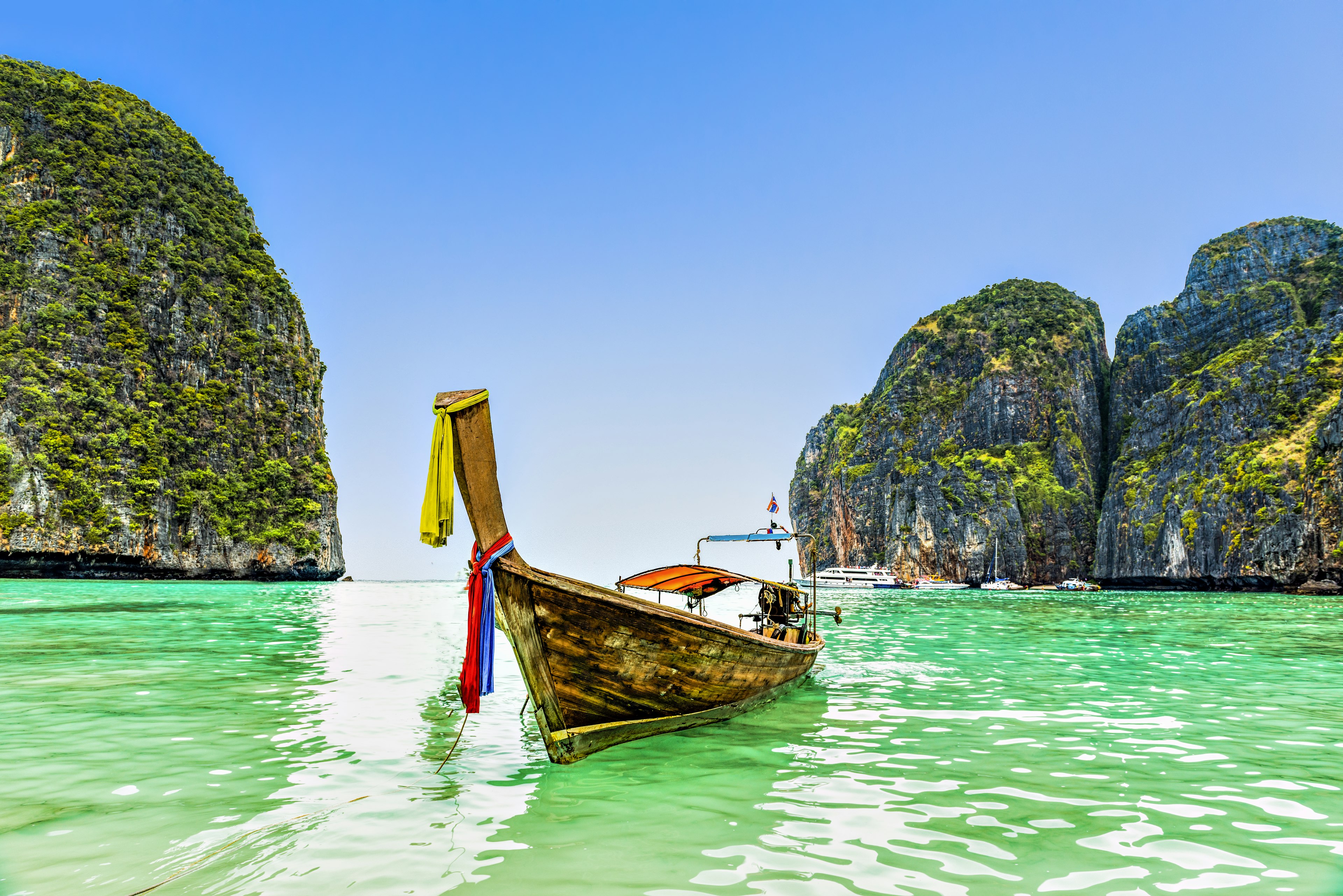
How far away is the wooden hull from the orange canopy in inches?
158

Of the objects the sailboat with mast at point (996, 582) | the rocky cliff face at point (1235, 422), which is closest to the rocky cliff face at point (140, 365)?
the sailboat with mast at point (996, 582)

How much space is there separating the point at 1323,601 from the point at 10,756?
60832 mm

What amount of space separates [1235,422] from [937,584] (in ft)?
121

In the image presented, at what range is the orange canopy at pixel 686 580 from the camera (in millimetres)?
13141

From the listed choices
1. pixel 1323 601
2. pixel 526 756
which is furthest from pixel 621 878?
pixel 1323 601

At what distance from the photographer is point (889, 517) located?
→ 114 meters

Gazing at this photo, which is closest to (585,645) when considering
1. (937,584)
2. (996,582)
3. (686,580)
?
(686,580)

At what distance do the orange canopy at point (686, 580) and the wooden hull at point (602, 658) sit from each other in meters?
4.02

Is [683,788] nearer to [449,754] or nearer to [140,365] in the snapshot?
[449,754]

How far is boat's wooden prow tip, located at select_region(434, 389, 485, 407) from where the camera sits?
6.70 meters

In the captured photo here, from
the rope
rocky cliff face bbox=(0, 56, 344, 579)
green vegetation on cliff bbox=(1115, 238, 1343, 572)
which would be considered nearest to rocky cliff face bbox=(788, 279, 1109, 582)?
green vegetation on cliff bbox=(1115, 238, 1343, 572)

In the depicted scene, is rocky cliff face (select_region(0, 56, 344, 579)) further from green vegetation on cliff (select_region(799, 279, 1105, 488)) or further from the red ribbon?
green vegetation on cliff (select_region(799, 279, 1105, 488))

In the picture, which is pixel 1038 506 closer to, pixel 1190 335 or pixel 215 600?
pixel 1190 335

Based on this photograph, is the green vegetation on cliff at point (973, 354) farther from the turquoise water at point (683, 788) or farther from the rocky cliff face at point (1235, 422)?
the turquoise water at point (683, 788)
